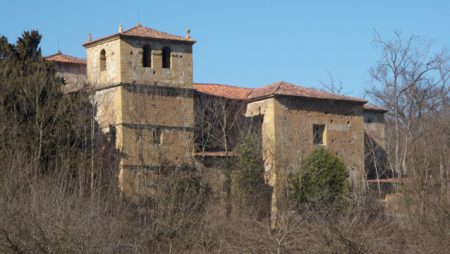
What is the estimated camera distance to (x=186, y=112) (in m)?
36.5

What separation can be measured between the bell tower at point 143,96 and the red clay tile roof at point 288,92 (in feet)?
9.84

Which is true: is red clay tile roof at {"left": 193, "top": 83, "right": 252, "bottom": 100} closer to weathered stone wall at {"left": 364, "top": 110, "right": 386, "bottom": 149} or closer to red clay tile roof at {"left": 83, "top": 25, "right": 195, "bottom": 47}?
red clay tile roof at {"left": 83, "top": 25, "right": 195, "bottom": 47}

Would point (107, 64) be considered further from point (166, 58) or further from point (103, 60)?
point (166, 58)

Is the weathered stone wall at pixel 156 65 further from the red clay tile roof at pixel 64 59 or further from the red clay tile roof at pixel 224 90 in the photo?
the red clay tile roof at pixel 64 59

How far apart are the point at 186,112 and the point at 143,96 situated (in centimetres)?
177

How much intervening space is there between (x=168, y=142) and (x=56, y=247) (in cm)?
1342

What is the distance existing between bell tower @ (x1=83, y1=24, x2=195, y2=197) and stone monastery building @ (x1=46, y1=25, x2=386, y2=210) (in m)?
0.03

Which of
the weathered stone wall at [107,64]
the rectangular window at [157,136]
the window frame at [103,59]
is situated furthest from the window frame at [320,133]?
the window frame at [103,59]

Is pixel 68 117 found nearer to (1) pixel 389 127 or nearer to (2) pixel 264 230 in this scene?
(2) pixel 264 230

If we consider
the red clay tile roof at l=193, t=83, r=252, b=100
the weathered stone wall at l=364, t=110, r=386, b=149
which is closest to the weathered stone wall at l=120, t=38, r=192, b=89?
the red clay tile roof at l=193, t=83, r=252, b=100

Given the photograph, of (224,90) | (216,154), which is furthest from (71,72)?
(216,154)

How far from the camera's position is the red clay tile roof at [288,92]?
125 ft

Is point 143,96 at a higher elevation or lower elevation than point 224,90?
lower

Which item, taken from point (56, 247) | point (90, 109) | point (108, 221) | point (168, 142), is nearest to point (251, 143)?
point (168, 142)
